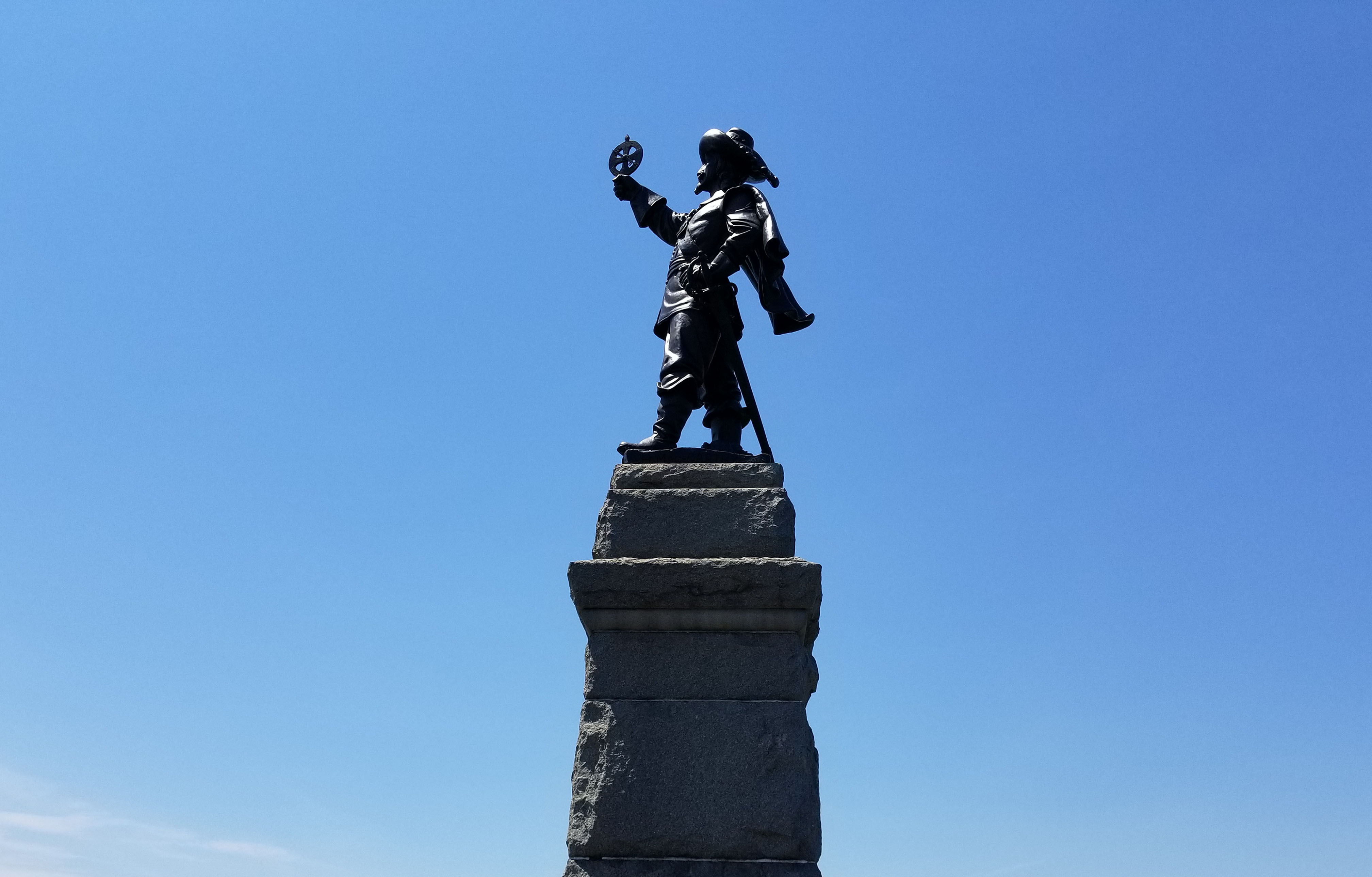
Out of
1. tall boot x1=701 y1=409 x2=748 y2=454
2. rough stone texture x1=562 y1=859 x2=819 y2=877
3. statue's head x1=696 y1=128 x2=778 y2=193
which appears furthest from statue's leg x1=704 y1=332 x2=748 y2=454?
rough stone texture x1=562 y1=859 x2=819 y2=877

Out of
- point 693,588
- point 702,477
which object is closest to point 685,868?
point 693,588

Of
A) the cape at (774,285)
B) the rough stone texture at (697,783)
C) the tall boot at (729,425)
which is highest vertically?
the cape at (774,285)

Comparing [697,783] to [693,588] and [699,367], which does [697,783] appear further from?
[699,367]

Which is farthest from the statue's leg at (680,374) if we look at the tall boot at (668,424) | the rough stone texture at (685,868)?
the rough stone texture at (685,868)

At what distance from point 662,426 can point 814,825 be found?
93.7 inches

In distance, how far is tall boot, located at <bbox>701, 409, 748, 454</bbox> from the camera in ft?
24.2

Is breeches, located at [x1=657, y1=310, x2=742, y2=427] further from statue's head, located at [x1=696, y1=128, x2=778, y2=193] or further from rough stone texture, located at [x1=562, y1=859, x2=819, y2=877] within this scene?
rough stone texture, located at [x1=562, y1=859, x2=819, y2=877]

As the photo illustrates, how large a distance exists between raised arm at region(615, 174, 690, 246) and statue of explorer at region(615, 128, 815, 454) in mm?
201

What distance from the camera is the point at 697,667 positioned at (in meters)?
6.27

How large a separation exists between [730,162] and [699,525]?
8.64 feet

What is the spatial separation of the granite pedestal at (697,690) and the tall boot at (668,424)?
0.46 metres

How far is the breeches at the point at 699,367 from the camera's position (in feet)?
23.8

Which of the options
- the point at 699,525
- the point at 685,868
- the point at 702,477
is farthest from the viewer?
the point at 702,477

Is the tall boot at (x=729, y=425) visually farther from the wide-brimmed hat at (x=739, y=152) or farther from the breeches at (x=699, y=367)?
the wide-brimmed hat at (x=739, y=152)
